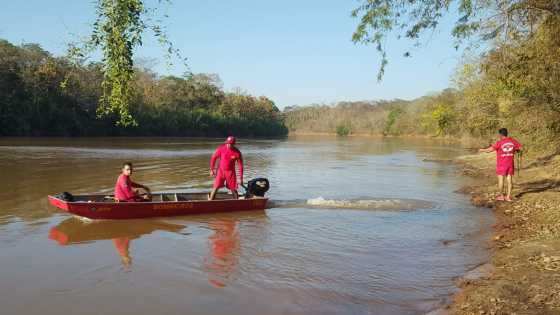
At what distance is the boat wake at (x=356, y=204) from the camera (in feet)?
45.5

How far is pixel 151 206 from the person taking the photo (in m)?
11.3

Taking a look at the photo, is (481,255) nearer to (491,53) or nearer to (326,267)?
(326,267)

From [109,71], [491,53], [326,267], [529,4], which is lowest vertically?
[326,267]

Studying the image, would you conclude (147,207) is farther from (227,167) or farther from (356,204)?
(356,204)

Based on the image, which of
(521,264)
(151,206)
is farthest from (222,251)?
(521,264)

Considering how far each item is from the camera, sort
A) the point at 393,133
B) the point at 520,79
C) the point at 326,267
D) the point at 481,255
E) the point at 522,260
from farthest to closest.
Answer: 1. the point at 393,133
2. the point at 520,79
3. the point at 481,255
4. the point at 326,267
5. the point at 522,260

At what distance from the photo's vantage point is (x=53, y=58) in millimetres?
52406

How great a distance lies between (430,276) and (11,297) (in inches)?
228

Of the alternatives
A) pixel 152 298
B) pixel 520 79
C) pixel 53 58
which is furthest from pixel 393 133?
pixel 152 298

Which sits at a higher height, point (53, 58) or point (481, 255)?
point (53, 58)

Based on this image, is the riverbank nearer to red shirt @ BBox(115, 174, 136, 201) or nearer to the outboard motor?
the outboard motor

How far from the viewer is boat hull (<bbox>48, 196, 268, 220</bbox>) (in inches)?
413

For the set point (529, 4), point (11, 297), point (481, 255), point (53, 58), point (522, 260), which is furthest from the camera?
Result: point (53, 58)

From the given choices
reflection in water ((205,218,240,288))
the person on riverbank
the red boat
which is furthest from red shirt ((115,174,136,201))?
the person on riverbank
